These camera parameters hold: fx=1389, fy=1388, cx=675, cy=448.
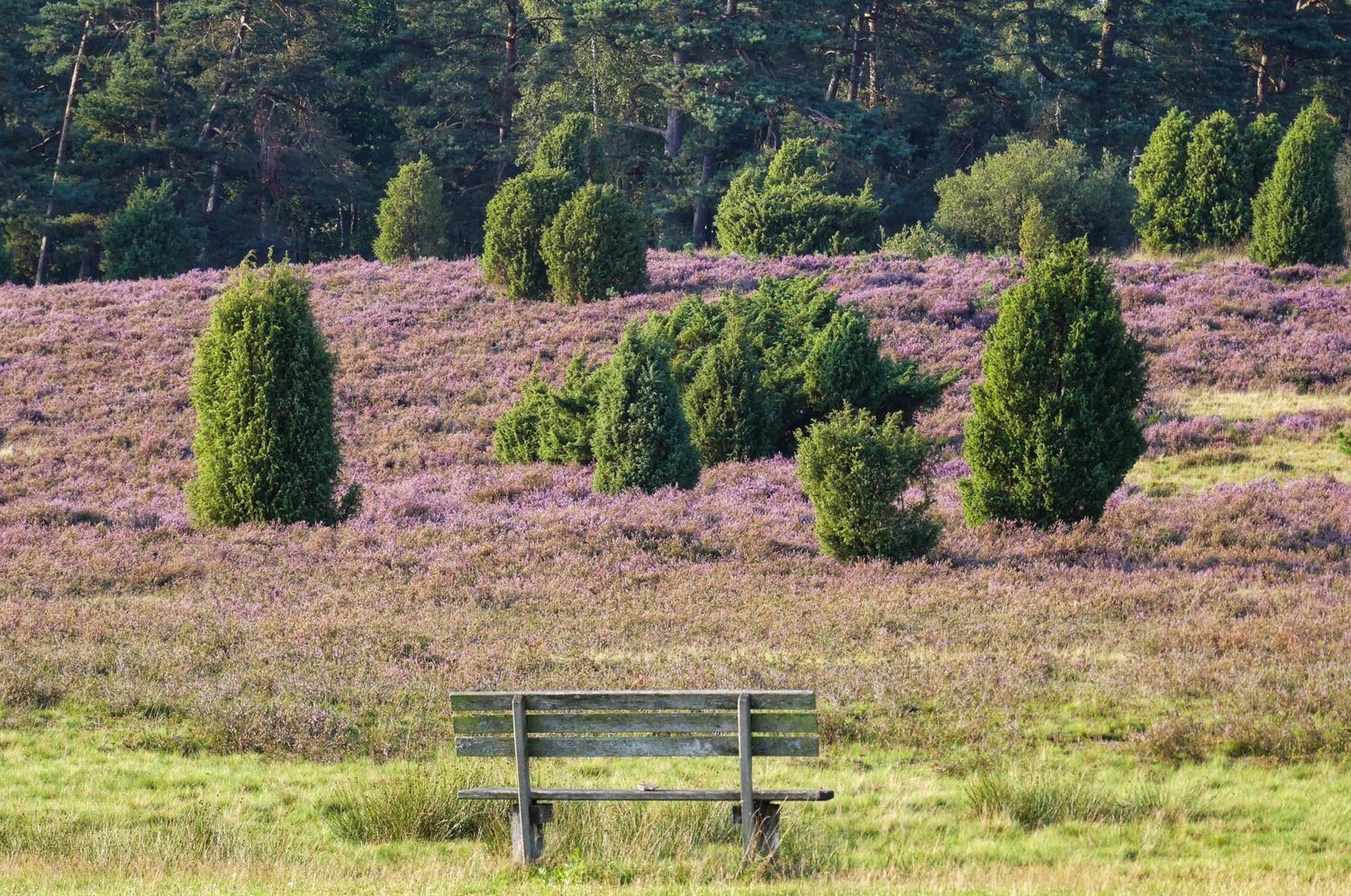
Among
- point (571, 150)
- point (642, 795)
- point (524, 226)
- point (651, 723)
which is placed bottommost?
point (642, 795)

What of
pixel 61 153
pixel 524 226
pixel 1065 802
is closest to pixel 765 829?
pixel 1065 802

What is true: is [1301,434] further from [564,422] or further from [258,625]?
[258,625]

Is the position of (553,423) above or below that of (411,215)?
below

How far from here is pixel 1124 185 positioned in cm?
4525

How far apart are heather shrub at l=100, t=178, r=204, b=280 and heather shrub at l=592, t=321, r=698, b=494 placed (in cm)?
2885

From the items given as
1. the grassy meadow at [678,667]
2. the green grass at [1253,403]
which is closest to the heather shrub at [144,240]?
the grassy meadow at [678,667]

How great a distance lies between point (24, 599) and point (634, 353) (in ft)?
31.4

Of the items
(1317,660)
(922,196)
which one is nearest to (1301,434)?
(1317,660)

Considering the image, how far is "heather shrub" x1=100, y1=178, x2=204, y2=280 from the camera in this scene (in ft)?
149

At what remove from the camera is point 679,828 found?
900cm

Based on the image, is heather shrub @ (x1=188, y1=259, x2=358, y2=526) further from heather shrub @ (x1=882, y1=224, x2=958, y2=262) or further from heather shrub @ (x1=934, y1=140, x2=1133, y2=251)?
heather shrub @ (x1=934, y1=140, x2=1133, y2=251)

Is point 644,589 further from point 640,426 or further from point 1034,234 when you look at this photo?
point 1034,234

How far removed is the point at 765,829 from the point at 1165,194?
118 feet

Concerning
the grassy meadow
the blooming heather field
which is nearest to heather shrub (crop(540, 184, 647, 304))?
the blooming heather field
